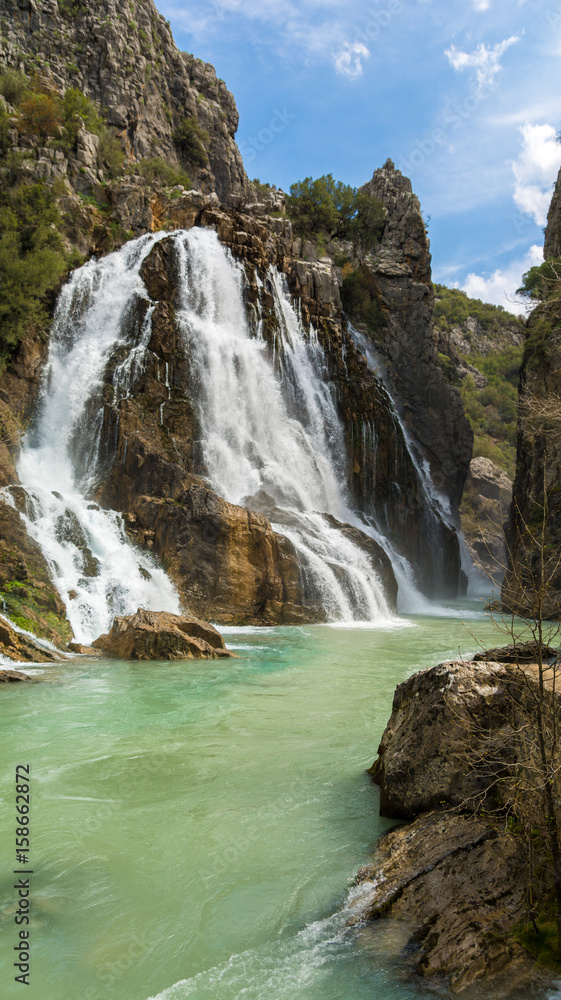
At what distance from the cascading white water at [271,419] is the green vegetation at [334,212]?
13.3m

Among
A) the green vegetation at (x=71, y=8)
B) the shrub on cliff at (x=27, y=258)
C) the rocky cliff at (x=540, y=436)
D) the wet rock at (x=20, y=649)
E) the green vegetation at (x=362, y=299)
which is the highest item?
the green vegetation at (x=71, y=8)

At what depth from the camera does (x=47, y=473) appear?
71.5 feet

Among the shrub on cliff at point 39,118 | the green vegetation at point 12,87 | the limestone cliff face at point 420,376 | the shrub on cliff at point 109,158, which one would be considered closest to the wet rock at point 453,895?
the limestone cliff face at point 420,376

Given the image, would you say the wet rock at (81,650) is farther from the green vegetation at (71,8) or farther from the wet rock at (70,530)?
the green vegetation at (71,8)

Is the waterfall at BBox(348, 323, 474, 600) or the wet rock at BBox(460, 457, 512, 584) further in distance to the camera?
the wet rock at BBox(460, 457, 512, 584)

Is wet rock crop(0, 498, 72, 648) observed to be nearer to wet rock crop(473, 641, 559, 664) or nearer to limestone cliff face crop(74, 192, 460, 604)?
limestone cliff face crop(74, 192, 460, 604)

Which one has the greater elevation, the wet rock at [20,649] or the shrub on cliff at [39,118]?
the shrub on cliff at [39,118]

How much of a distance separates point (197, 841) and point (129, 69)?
5655 cm

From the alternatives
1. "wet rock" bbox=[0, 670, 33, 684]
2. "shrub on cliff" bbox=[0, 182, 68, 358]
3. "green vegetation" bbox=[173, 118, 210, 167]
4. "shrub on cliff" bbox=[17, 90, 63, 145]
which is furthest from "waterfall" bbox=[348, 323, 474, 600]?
"wet rock" bbox=[0, 670, 33, 684]

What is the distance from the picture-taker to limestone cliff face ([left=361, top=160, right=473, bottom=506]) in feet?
131

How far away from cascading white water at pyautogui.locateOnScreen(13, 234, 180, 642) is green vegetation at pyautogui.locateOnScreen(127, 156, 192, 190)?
14.0 meters

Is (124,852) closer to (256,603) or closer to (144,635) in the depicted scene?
(144,635)

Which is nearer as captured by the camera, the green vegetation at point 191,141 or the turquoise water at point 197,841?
the turquoise water at point 197,841

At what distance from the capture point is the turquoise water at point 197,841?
319 cm
